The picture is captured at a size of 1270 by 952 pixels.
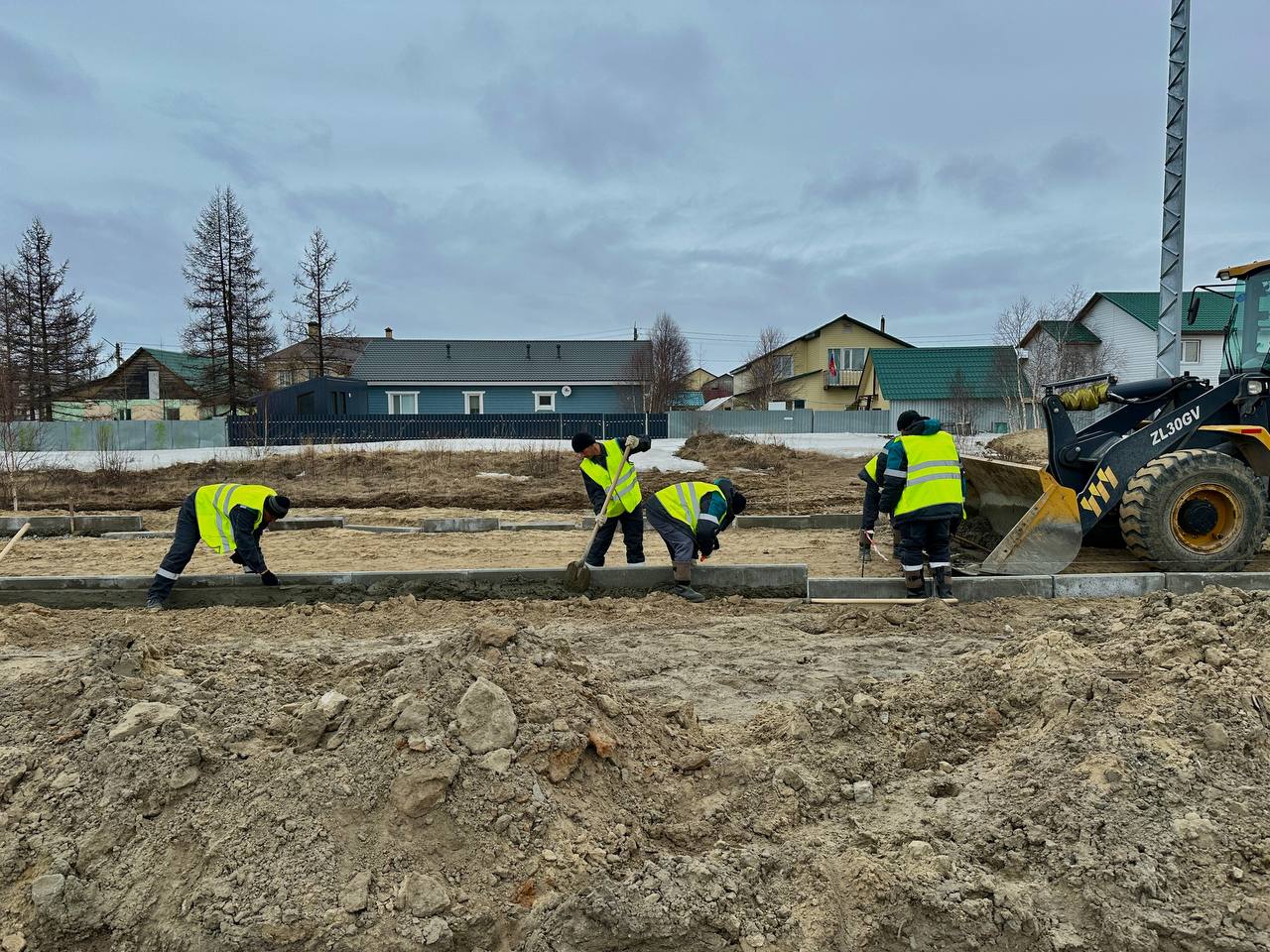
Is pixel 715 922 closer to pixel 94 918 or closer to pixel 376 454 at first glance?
pixel 94 918

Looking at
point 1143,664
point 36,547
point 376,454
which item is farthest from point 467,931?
point 376,454

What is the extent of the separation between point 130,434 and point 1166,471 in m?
25.9

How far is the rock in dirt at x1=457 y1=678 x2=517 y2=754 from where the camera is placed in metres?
3.28

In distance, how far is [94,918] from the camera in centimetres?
280

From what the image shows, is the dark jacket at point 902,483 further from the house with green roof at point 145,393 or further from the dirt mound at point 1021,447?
the house with green roof at point 145,393

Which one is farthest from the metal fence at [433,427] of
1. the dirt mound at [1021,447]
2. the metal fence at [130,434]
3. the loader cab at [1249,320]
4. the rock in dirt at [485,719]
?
the rock in dirt at [485,719]

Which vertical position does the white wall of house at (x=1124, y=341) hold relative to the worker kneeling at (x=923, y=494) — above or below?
above

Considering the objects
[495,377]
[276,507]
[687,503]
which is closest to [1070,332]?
[495,377]

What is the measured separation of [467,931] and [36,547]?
1087 centimetres

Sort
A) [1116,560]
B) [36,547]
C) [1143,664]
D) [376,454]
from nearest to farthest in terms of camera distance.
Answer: [1143,664] < [1116,560] < [36,547] < [376,454]

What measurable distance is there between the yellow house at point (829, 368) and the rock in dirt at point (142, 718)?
40343mm

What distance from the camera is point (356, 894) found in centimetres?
276

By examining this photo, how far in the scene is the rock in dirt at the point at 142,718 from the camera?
3.43 meters

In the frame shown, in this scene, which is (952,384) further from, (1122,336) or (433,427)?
(433,427)
